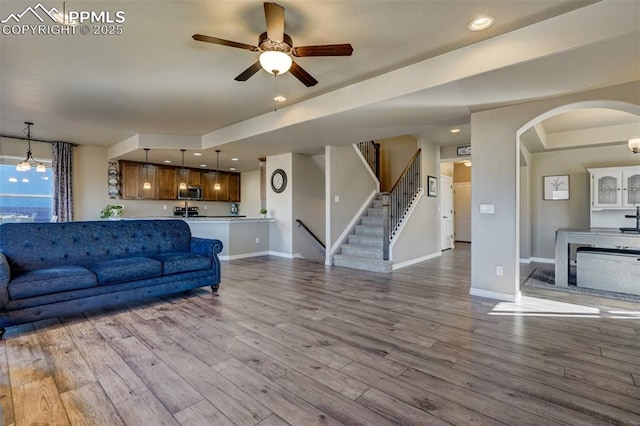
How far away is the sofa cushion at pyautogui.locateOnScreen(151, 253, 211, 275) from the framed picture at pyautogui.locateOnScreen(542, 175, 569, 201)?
22.7ft

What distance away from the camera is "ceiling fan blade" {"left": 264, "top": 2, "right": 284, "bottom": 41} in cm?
228

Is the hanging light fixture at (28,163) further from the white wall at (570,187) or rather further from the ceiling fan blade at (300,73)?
the white wall at (570,187)

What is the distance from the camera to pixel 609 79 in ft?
9.66

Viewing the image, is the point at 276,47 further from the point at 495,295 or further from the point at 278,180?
the point at 278,180

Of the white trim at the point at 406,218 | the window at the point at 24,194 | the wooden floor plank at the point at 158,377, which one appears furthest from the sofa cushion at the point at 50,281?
the window at the point at 24,194

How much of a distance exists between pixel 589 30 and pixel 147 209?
9.61m

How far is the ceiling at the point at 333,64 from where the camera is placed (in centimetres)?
242

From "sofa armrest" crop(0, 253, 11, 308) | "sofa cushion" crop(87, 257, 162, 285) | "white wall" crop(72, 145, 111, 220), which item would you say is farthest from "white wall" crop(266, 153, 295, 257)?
"sofa armrest" crop(0, 253, 11, 308)

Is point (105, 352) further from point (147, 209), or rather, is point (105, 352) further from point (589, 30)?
point (147, 209)

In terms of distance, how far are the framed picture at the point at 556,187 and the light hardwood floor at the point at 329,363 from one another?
330 cm

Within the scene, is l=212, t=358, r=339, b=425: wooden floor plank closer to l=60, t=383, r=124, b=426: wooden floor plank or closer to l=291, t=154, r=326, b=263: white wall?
l=60, t=383, r=124, b=426: wooden floor plank

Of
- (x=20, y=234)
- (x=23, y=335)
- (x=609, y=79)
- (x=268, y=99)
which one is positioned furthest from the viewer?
(x=268, y=99)

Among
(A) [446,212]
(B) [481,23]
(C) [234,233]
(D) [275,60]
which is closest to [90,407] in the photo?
(D) [275,60]

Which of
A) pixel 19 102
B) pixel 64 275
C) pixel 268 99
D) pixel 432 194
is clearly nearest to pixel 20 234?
pixel 64 275
